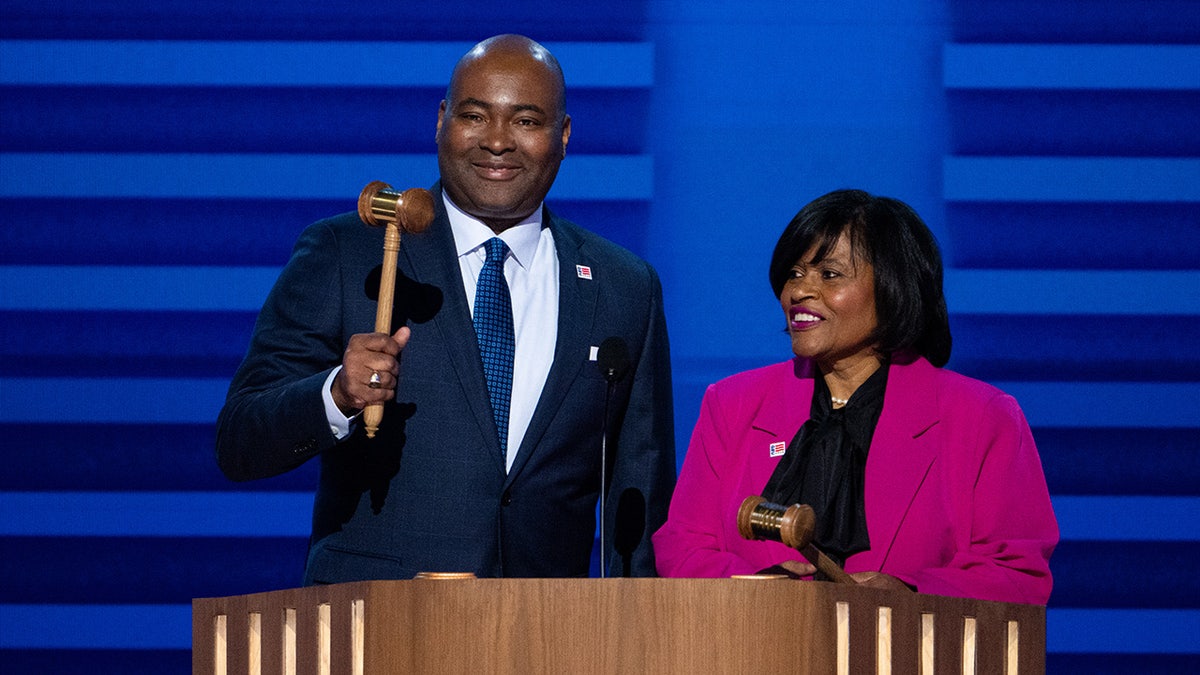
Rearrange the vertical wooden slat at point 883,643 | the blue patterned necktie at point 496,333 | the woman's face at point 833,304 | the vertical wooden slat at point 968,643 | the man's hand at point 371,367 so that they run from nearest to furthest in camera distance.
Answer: the vertical wooden slat at point 883,643 → the vertical wooden slat at point 968,643 → the man's hand at point 371,367 → the woman's face at point 833,304 → the blue patterned necktie at point 496,333

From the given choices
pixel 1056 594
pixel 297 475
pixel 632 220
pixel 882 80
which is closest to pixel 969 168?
pixel 882 80

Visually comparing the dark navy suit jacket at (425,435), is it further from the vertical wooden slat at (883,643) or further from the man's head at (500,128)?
the vertical wooden slat at (883,643)

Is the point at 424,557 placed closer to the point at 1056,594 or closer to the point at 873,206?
the point at 873,206

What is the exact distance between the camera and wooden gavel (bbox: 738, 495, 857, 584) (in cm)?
212

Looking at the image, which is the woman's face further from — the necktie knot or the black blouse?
the necktie knot

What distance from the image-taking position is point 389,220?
240cm

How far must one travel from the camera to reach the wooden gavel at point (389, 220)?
2.34 m

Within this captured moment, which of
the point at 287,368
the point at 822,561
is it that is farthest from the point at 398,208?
the point at 822,561

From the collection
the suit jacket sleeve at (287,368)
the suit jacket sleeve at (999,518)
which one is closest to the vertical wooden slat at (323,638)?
the suit jacket sleeve at (287,368)

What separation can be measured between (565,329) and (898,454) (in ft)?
2.23

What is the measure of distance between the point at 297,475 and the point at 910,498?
2.10 m

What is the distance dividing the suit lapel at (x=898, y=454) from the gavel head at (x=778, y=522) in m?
0.52

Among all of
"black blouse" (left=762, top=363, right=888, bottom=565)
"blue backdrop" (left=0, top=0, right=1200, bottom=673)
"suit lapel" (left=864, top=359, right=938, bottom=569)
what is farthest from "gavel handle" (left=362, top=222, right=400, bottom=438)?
"blue backdrop" (left=0, top=0, right=1200, bottom=673)

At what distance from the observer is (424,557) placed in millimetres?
2785
